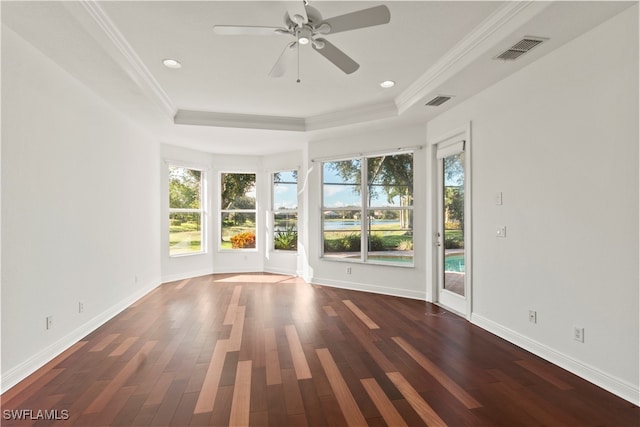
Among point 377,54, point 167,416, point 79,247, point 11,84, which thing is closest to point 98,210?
point 79,247

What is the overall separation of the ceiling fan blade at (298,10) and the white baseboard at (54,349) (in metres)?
3.15

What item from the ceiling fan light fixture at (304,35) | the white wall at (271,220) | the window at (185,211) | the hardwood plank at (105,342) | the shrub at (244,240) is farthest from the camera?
the shrub at (244,240)

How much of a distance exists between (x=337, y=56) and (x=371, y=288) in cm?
379

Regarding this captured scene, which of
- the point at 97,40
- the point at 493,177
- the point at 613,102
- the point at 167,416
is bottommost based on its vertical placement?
the point at 167,416

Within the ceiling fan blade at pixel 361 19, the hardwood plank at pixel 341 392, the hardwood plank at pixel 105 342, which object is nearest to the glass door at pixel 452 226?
the hardwood plank at pixel 341 392

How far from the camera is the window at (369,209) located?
532 centimetres

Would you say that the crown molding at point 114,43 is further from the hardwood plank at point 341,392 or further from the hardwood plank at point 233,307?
the hardwood plank at point 341,392

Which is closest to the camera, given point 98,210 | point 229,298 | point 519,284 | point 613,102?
point 613,102

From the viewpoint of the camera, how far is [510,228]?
11.2ft

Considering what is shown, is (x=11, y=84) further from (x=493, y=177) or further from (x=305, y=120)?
(x=493, y=177)

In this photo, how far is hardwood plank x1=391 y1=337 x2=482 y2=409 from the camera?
2.30 metres

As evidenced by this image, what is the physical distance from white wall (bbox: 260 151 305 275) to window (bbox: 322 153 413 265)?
929 millimetres

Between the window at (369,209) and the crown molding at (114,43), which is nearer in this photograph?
the crown molding at (114,43)

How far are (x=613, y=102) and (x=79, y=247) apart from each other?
4.71m
